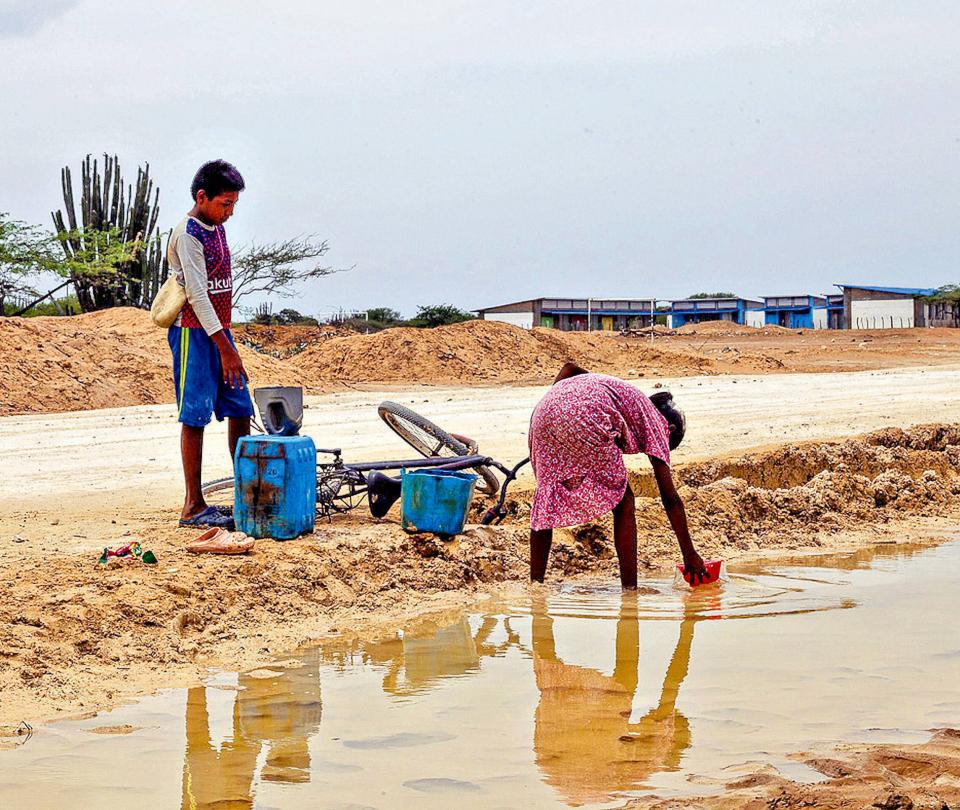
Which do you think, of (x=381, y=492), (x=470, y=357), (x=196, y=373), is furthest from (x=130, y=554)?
(x=470, y=357)

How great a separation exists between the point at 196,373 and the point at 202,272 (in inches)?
20.3

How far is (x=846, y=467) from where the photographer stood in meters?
9.86

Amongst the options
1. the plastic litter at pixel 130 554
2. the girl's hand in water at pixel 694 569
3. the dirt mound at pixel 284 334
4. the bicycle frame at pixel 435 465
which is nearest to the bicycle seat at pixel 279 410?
the bicycle frame at pixel 435 465

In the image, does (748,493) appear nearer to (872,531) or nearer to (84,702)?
(872,531)

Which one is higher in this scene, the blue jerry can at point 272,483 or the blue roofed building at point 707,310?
the blue roofed building at point 707,310

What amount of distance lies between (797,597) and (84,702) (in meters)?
3.59

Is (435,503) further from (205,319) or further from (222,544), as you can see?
(205,319)

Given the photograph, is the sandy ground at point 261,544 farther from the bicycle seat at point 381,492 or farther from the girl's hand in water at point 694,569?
the girl's hand in water at point 694,569

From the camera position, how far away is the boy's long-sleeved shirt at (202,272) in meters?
6.38

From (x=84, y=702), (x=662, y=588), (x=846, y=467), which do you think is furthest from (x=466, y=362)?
(x=84, y=702)

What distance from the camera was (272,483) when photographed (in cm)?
626

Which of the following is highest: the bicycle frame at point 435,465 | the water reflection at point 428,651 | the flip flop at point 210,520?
the bicycle frame at point 435,465

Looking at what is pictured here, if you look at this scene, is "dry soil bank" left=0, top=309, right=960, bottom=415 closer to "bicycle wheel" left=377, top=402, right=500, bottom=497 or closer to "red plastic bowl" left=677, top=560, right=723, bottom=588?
"bicycle wheel" left=377, top=402, right=500, bottom=497

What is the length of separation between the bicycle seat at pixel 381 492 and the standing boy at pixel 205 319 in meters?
0.79
